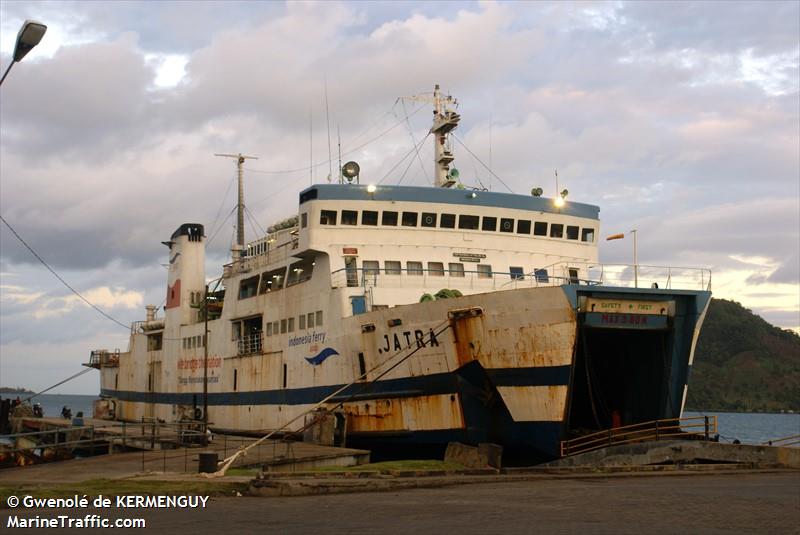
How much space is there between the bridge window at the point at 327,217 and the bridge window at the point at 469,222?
402cm

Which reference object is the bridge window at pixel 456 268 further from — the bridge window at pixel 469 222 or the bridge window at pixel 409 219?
the bridge window at pixel 409 219

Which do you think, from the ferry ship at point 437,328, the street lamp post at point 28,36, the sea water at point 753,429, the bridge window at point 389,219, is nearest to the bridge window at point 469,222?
the ferry ship at point 437,328

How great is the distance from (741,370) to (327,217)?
141m

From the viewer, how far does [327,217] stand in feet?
86.2

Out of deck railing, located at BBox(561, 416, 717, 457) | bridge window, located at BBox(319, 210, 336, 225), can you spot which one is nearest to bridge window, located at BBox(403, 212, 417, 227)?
bridge window, located at BBox(319, 210, 336, 225)

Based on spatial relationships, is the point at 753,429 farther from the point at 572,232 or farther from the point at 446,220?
the point at 446,220

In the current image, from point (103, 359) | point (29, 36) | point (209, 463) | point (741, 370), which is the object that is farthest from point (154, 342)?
point (741, 370)

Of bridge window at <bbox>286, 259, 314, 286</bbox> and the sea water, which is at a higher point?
bridge window at <bbox>286, 259, 314, 286</bbox>

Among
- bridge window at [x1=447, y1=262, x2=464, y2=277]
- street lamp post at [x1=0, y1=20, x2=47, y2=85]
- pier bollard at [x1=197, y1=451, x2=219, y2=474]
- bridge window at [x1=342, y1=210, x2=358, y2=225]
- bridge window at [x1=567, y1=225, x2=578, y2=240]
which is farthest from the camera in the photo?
bridge window at [x1=567, y1=225, x2=578, y2=240]

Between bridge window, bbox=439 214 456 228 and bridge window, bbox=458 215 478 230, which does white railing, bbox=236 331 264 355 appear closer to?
bridge window, bbox=439 214 456 228

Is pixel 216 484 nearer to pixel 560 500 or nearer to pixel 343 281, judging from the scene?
pixel 560 500

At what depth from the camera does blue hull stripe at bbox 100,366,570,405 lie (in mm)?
19562

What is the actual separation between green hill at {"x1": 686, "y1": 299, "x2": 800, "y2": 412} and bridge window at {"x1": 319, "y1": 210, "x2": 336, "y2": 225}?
129 meters

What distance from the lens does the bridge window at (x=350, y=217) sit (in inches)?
1039
